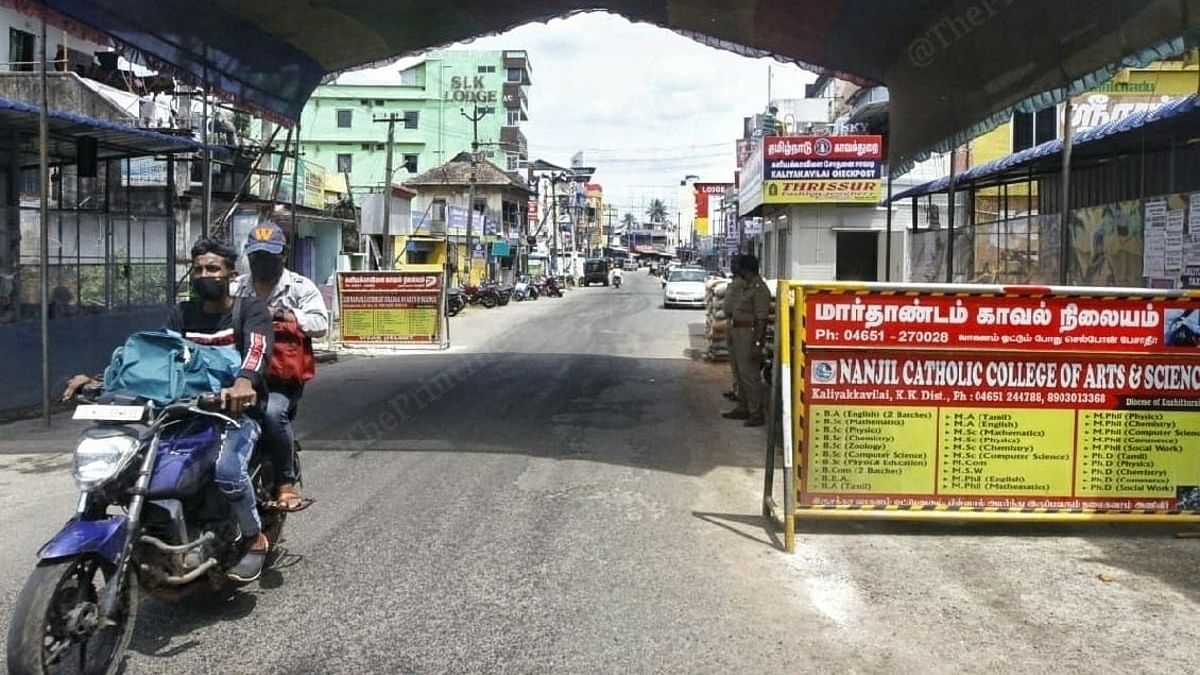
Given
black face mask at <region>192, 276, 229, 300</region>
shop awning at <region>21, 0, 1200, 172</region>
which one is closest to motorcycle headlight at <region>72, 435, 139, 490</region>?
black face mask at <region>192, 276, 229, 300</region>

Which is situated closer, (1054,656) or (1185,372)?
(1054,656)

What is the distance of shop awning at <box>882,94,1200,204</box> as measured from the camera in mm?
10852

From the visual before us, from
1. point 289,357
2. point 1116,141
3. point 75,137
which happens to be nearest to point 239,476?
point 289,357

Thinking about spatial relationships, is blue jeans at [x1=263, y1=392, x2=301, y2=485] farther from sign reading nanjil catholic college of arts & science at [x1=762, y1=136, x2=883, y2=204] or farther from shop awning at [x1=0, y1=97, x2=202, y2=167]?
sign reading nanjil catholic college of arts & science at [x1=762, y1=136, x2=883, y2=204]

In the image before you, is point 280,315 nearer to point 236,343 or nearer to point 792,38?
point 236,343

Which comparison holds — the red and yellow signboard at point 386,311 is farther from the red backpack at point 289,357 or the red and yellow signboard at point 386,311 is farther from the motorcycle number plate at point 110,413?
the motorcycle number plate at point 110,413

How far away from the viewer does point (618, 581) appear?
18.7ft

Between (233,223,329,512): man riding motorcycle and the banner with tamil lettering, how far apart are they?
10.3ft

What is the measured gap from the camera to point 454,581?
5.66 meters

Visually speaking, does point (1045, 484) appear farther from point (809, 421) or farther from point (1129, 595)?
point (809, 421)

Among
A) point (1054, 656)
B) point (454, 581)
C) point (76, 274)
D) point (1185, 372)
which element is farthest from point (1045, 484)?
point (76, 274)

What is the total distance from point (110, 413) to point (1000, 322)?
5291 millimetres

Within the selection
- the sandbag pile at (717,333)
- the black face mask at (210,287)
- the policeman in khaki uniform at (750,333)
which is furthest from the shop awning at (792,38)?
the black face mask at (210,287)

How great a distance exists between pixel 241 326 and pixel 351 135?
7550 centimetres
